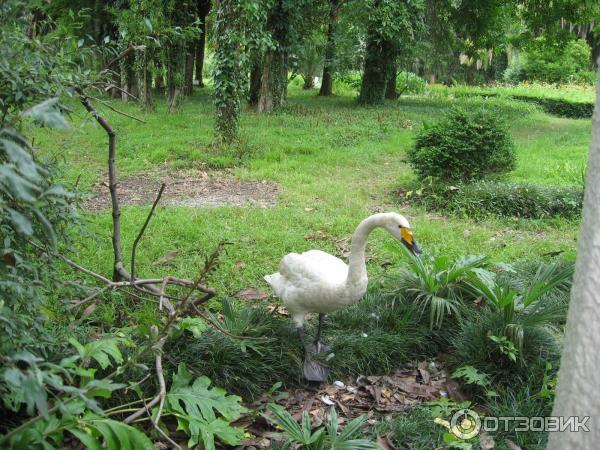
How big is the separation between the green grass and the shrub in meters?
0.64

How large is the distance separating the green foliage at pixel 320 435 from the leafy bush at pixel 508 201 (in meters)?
4.69

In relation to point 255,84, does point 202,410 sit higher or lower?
lower

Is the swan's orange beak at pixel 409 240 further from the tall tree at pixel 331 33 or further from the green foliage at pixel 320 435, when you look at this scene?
the tall tree at pixel 331 33

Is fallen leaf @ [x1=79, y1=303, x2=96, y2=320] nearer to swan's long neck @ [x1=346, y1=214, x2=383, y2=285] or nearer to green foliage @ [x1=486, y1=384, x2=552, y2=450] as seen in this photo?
swan's long neck @ [x1=346, y1=214, x2=383, y2=285]

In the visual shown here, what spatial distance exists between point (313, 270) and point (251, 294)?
1.21 m

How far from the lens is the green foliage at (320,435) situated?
2953 mm

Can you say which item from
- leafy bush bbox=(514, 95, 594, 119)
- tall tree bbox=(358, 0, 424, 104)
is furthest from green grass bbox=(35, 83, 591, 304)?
leafy bush bbox=(514, 95, 594, 119)

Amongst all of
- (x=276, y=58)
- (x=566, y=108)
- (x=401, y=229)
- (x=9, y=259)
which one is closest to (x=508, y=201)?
(x=401, y=229)

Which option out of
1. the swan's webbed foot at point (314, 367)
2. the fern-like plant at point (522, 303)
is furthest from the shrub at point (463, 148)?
the swan's webbed foot at point (314, 367)

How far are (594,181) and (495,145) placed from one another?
6.97 metres

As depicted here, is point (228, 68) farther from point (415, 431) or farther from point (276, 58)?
point (415, 431)

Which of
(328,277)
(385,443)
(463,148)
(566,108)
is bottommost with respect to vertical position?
(385,443)

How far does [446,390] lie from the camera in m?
3.81

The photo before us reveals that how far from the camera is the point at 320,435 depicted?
2.94 meters
